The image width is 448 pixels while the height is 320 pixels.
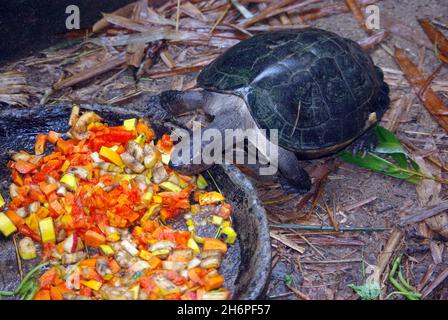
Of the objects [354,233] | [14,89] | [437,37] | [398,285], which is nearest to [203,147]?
Answer: [354,233]

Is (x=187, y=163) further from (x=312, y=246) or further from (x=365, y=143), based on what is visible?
(x=365, y=143)

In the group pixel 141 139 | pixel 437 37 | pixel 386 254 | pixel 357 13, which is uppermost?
pixel 357 13

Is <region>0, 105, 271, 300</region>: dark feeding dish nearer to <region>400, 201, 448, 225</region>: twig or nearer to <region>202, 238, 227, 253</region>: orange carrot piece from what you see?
<region>202, 238, 227, 253</region>: orange carrot piece

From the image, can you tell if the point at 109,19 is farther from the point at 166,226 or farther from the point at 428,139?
the point at 428,139

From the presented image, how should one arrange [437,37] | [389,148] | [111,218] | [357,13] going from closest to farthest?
1. [111,218]
2. [389,148]
3. [437,37]
4. [357,13]

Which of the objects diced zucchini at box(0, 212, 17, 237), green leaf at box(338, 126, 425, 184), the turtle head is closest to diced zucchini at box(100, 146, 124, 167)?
the turtle head

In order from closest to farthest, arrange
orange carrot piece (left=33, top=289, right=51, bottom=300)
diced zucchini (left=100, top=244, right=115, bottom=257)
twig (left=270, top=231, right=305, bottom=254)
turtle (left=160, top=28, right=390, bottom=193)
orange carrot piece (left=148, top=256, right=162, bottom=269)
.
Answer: orange carrot piece (left=33, top=289, right=51, bottom=300), orange carrot piece (left=148, top=256, right=162, bottom=269), diced zucchini (left=100, top=244, right=115, bottom=257), twig (left=270, top=231, right=305, bottom=254), turtle (left=160, top=28, right=390, bottom=193)
